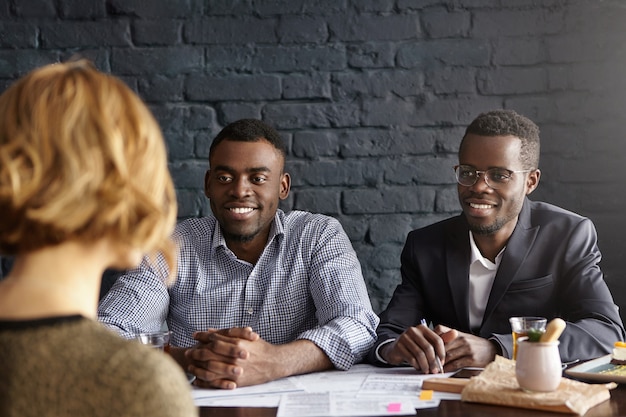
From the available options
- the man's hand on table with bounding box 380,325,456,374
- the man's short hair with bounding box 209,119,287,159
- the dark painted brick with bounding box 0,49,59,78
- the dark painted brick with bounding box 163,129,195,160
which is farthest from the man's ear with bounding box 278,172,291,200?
the dark painted brick with bounding box 0,49,59,78

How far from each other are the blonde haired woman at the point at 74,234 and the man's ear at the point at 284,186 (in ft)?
6.15

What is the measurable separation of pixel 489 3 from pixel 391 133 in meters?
0.61

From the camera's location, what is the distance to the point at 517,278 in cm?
252

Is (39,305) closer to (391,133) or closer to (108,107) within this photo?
(108,107)

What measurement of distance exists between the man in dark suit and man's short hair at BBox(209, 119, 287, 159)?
0.57 metres

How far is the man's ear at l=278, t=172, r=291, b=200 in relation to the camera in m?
2.84

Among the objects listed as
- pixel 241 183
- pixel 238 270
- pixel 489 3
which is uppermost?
pixel 489 3

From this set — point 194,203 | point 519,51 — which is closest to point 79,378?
point 194,203

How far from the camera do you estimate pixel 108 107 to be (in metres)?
0.91

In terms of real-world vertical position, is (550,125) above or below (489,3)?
below

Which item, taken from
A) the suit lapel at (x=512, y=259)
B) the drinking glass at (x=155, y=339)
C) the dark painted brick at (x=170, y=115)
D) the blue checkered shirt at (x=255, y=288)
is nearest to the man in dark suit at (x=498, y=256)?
the suit lapel at (x=512, y=259)

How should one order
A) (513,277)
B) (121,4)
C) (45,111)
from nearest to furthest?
(45,111)
(513,277)
(121,4)

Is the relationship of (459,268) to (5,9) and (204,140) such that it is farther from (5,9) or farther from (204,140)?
(5,9)

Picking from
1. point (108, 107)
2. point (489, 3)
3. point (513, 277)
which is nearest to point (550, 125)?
point (489, 3)
